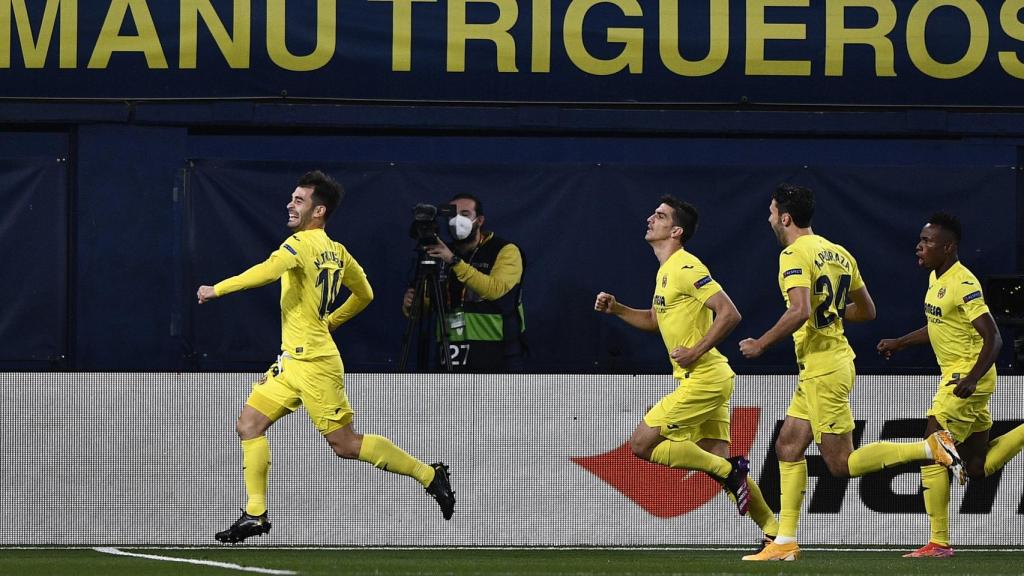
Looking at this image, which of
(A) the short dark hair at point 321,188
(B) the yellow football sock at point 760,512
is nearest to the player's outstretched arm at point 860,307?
(B) the yellow football sock at point 760,512

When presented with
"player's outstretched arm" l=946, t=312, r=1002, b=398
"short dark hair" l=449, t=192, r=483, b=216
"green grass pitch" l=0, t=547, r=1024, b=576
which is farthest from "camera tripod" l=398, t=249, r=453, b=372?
"player's outstretched arm" l=946, t=312, r=1002, b=398

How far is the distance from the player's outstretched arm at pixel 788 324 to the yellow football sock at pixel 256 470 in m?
2.51

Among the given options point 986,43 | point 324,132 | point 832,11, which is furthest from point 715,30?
point 324,132

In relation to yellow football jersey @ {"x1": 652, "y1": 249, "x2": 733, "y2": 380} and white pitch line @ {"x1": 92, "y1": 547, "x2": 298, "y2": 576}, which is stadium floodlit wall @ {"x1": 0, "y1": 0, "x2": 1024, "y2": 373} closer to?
white pitch line @ {"x1": 92, "y1": 547, "x2": 298, "y2": 576}

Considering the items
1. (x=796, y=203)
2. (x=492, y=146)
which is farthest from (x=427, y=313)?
(x=796, y=203)

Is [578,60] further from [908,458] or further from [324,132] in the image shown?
[908,458]

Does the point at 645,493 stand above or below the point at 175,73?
below

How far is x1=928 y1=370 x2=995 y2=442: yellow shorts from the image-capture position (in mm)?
9422

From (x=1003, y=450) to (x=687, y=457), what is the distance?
6.28 ft

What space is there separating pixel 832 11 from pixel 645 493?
12.8 ft

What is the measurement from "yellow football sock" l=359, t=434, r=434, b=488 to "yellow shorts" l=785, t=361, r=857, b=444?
2033 mm

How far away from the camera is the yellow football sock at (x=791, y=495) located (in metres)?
8.98

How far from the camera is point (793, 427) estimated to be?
912cm

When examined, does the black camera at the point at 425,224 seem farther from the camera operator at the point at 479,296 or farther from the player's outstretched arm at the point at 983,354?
the player's outstretched arm at the point at 983,354
